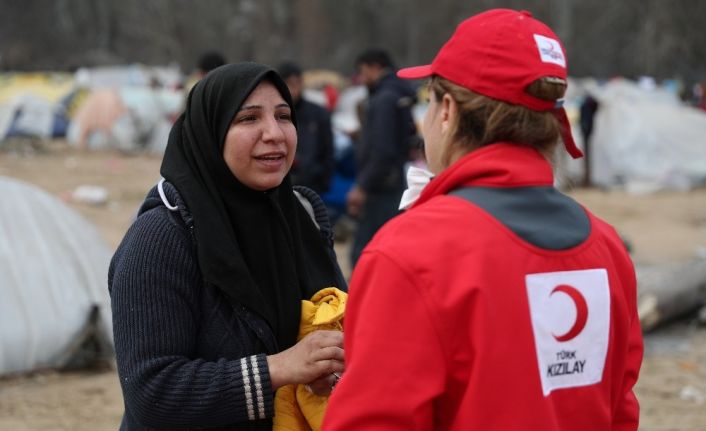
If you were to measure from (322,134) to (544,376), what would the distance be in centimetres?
588

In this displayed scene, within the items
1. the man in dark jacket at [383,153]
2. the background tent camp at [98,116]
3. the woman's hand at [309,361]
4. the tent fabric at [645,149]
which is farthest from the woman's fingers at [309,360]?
the background tent camp at [98,116]

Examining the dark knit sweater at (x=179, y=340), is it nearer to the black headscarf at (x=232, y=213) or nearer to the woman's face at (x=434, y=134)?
the black headscarf at (x=232, y=213)

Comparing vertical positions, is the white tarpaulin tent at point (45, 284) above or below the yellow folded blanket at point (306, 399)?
below

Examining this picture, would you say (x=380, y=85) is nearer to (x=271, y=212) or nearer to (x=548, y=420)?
(x=271, y=212)

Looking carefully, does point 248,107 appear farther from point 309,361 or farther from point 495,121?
point 495,121

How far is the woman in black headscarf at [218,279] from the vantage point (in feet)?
7.45

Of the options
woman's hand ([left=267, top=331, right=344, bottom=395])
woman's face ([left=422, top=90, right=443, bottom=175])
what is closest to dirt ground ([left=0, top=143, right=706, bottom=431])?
woman's hand ([left=267, top=331, right=344, bottom=395])

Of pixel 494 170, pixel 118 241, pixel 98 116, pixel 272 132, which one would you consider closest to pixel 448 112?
pixel 494 170

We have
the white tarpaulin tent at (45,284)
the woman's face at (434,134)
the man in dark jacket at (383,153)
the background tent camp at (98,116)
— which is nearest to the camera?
the woman's face at (434,134)

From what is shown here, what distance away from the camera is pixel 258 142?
2.45 metres

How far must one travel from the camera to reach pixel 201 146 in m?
2.44

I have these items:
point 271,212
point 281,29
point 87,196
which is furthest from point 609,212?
point 281,29

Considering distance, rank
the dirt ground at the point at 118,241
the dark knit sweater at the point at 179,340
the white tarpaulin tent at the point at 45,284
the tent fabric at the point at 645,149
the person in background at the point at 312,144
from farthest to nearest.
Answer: the tent fabric at the point at 645,149 < the person in background at the point at 312,144 < the white tarpaulin tent at the point at 45,284 < the dirt ground at the point at 118,241 < the dark knit sweater at the point at 179,340

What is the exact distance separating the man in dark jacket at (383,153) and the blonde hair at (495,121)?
505cm
